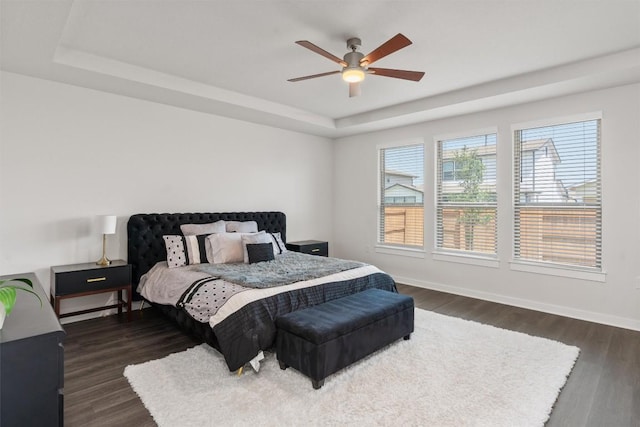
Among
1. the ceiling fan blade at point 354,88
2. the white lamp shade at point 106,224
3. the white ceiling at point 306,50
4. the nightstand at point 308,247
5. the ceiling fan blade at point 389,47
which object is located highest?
the white ceiling at point 306,50

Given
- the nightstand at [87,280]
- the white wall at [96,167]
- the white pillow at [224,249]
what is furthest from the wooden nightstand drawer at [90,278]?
the white pillow at [224,249]

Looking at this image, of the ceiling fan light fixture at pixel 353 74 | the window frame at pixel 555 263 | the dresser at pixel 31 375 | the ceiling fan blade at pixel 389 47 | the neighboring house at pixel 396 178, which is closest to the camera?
the dresser at pixel 31 375

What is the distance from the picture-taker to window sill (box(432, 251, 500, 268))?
4.80 m

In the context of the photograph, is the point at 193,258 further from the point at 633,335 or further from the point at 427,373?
the point at 633,335

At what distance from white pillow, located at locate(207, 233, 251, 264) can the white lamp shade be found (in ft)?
3.46

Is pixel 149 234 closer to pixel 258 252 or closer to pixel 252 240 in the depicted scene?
pixel 252 240

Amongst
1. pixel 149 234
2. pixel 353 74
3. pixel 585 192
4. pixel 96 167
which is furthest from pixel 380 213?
pixel 96 167

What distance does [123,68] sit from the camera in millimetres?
3551

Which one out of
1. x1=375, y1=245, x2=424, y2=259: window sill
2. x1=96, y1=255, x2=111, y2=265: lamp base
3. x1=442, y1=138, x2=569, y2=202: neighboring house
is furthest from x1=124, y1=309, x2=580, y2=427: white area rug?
x1=375, y1=245, x2=424, y2=259: window sill

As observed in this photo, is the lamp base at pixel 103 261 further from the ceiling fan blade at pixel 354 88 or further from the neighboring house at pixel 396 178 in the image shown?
the neighboring house at pixel 396 178

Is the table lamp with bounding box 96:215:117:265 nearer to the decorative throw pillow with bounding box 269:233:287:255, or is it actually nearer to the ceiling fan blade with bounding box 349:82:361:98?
the decorative throw pillow with bounding box 269:233:287:255

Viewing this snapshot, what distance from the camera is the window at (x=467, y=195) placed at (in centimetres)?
489

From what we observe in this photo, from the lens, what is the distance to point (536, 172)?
4.44m

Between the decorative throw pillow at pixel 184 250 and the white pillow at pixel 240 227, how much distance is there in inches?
23.0
